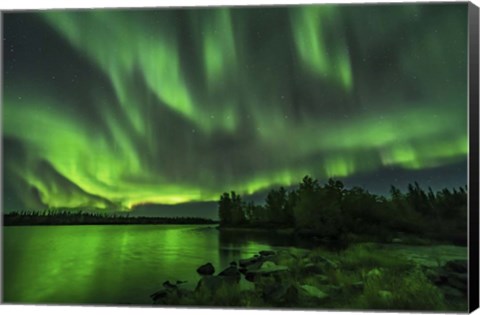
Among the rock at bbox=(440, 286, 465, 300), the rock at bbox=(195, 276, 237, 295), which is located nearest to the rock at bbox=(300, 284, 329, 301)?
the rock at bbox=(195, 276, 237, 295)

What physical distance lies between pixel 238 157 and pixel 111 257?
4.45ft

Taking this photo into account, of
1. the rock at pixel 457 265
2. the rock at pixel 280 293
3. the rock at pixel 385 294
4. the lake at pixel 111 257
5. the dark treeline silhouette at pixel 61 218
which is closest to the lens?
the rock at pixel 457 265

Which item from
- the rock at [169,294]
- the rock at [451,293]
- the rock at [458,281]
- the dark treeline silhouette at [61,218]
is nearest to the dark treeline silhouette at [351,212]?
the rock at [458,281]

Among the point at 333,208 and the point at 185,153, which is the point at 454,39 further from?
the point at 185,153

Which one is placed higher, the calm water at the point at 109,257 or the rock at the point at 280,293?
the calm water at the point at 109,257

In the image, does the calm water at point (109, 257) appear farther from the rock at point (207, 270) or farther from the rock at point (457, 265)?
the rock at point (457, 265)

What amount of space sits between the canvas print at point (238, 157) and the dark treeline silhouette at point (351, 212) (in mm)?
12

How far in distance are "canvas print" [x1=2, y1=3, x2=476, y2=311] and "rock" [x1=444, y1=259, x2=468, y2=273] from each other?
0.02 m

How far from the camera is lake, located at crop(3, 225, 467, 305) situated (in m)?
7.25

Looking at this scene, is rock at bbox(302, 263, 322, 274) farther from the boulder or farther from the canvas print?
the boulder

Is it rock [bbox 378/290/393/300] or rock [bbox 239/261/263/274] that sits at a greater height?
rock [bbox 239/261/263/274]

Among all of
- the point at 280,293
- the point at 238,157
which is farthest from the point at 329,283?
the point at 238,157

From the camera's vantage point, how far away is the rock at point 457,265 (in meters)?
6.86

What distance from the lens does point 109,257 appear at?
24.1 ft
